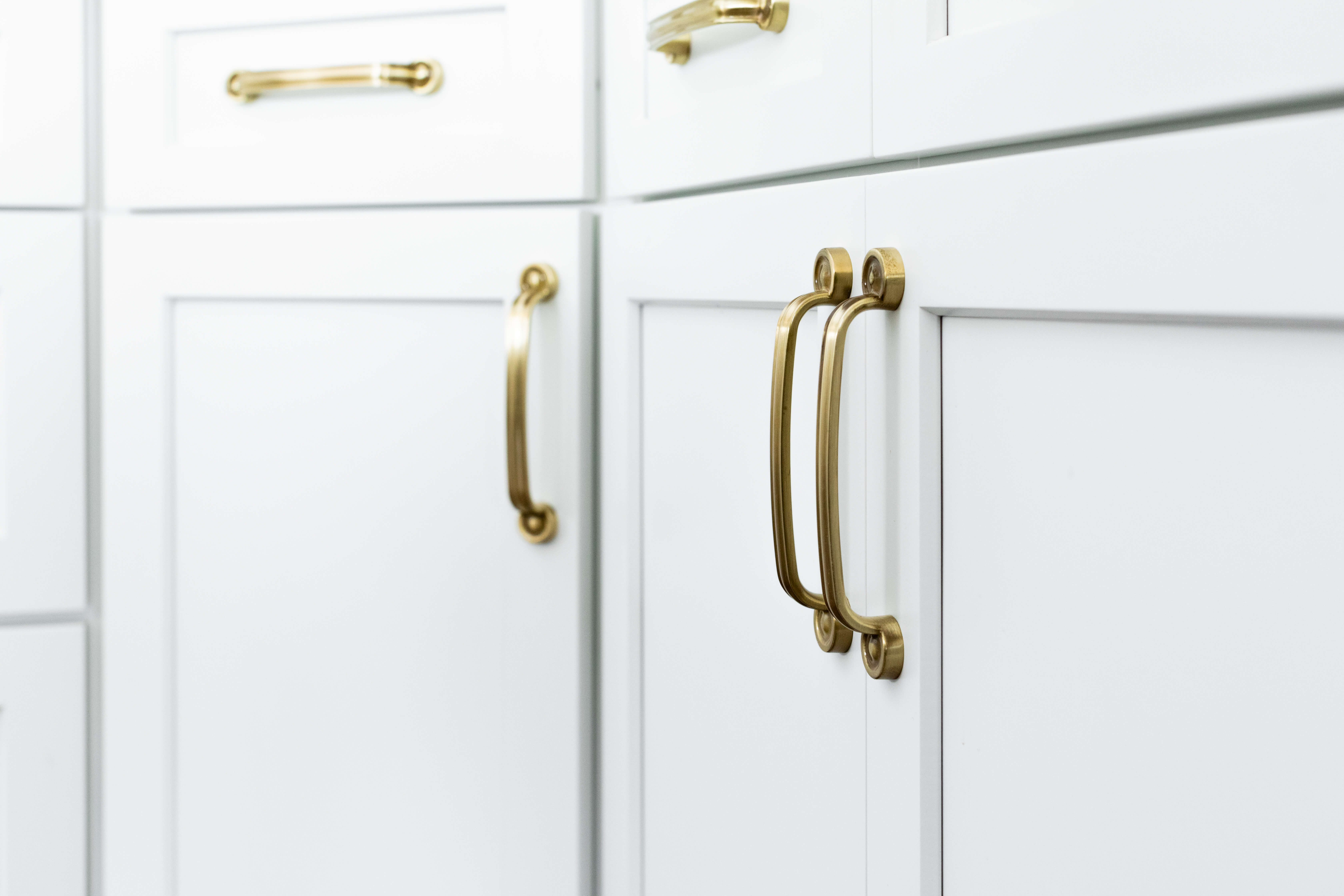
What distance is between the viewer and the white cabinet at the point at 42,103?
0.79 meters

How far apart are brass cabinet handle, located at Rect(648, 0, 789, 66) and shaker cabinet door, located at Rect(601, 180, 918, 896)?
8cm

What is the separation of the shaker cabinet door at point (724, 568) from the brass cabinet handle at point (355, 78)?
5.9 inches

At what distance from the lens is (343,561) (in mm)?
762

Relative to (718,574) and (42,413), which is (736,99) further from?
(42,413)

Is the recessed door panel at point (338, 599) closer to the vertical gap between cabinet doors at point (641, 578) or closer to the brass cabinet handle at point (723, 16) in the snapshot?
the vertical gap between cabinet doors at point (641, 578)

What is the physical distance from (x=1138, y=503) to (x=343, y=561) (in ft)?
1.80

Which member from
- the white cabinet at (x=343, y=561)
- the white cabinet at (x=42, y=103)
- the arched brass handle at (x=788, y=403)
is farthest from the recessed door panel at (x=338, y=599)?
the arched brass handle at (x=788, y=403)

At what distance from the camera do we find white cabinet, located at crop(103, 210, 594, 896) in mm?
717

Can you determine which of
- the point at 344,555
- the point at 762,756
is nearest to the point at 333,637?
the point at 344,555

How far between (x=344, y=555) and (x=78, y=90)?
360 millimetres

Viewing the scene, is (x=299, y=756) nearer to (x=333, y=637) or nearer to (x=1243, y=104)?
(x=333, y=637)

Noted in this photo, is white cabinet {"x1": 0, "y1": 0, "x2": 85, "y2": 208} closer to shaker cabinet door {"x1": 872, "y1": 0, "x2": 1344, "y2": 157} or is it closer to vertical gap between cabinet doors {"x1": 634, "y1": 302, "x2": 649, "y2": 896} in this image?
vertical gap between cabinet doors {"x1": 634, "y1": 302, "x2": 649, "y2": 896}

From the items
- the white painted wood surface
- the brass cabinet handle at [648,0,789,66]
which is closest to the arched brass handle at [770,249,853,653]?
the white painted wood surface

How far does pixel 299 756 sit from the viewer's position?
0.78 meters
